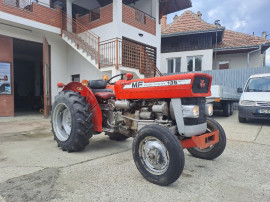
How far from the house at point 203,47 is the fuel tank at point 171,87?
12.4 meters

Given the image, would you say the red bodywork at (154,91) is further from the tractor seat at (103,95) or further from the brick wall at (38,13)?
the brick wall at (38,13)

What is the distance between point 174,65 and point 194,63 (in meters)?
1.51

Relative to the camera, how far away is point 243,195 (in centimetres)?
216

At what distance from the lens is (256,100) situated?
6359mm

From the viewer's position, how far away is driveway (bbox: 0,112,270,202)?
2.12m

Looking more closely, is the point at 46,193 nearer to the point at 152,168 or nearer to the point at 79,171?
the point at 79,171

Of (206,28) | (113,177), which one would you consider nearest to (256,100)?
(113,177)

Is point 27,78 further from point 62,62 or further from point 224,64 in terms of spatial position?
point 224,64

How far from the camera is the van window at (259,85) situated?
687cm

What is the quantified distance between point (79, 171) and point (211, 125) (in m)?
2.14

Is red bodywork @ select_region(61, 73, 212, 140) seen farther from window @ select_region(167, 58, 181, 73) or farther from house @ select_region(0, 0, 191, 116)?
window @ select_region(167, 58, 181, 73)

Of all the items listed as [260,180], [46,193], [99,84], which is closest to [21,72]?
[99,84]

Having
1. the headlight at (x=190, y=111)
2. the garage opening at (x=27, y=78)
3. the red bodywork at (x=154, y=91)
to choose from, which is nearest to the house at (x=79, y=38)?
the red bodywork at (x=154, y=91)

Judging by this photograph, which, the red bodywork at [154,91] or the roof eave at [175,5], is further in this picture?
the roof eave at [175,5]
